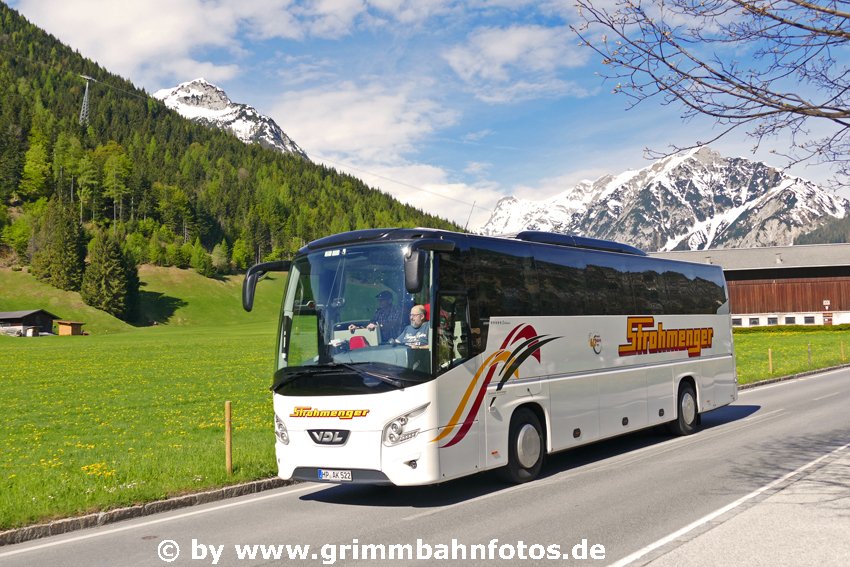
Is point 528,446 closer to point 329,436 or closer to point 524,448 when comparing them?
point 524,448

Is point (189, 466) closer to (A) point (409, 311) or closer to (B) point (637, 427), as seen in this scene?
(A) point (409, 311)

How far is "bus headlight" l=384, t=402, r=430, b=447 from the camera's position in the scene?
10.0 m

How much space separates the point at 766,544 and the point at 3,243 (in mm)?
181033

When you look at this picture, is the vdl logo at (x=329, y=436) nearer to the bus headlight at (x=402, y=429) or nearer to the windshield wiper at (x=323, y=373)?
the bus headlight at (x=402, y=429)

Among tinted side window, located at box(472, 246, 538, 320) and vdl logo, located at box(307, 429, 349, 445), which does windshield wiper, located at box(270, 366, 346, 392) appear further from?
tinted side window, located at box(472, 246, 538, 320)

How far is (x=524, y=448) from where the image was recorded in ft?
38.7

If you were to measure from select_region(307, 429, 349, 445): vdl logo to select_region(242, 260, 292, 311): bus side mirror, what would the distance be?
76.3 inches

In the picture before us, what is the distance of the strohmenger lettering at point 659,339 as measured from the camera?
15188 mm

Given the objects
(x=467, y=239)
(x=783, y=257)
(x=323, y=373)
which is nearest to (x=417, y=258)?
(x=467, y=239)

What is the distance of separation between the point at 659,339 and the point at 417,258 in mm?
8167

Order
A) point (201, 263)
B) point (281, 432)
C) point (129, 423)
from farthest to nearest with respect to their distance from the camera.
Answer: point (201, 263)
point (129, 423)
point (281, 432)

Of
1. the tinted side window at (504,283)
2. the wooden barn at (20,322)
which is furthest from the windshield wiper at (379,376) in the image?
the wooden barn at (20,322)

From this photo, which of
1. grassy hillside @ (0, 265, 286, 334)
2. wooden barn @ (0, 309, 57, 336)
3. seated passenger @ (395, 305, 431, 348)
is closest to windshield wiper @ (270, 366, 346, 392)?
seated passenger @ (395, 305, 431, 348)

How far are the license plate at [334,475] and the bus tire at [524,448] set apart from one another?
8.28 ft
